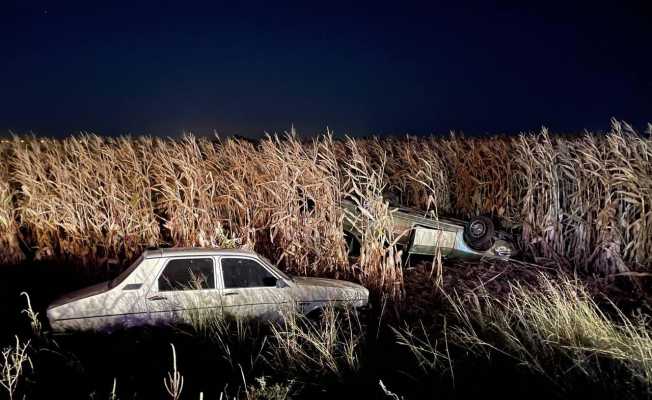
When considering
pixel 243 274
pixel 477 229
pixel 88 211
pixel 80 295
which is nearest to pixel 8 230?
pixel 88 211

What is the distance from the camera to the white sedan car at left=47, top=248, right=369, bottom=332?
543 centimetres

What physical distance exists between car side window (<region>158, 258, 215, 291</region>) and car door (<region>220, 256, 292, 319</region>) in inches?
7.3

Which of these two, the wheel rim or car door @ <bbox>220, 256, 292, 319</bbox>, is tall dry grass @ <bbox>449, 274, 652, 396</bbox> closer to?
car door @ <bbox>220, 256, 292, 319</bbox>

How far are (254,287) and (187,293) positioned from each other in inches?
28.2

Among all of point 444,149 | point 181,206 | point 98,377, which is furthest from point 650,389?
point 444,149

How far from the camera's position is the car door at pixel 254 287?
18.9 ft

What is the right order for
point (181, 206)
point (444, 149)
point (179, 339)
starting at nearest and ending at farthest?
point (179, 339) → point (181, 206) → point (444, 149)

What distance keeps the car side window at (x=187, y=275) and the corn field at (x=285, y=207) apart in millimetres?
1719

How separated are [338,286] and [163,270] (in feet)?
6.43

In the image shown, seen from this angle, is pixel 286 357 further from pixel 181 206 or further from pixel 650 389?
pixel 181 206

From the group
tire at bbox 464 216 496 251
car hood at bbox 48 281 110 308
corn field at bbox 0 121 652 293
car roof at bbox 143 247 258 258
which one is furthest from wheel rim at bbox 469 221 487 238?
car hood at bbox 48 281 110 308

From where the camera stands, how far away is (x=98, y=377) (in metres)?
4.55

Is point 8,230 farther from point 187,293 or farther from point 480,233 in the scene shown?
point 480,233

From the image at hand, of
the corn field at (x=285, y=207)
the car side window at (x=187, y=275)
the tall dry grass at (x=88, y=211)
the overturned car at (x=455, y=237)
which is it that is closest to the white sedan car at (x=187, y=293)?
the car side window at (x=187, y=275)
